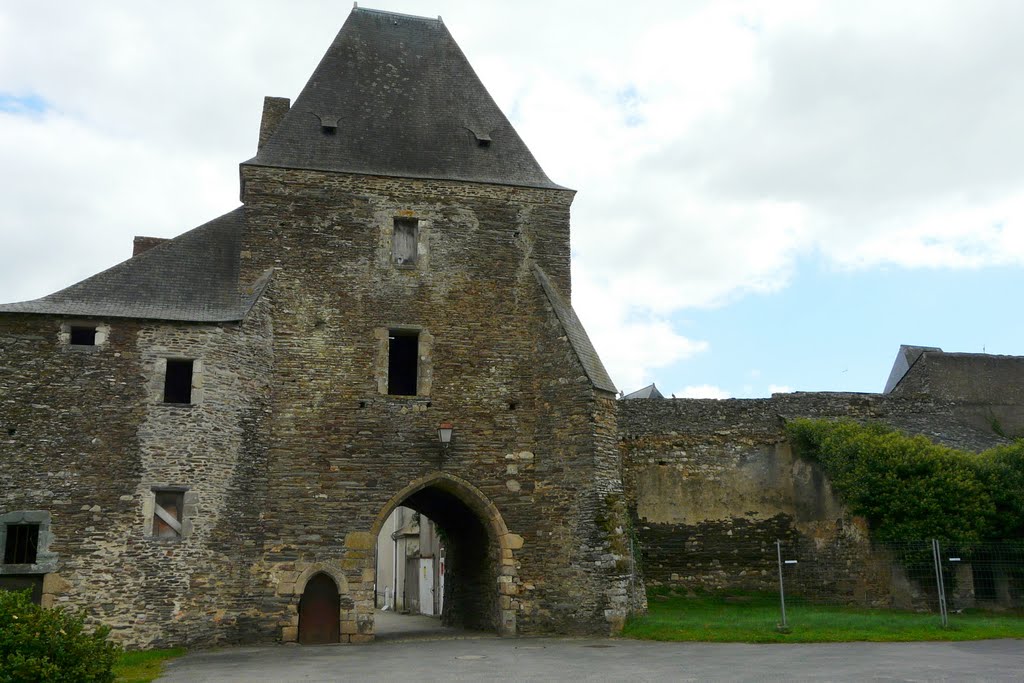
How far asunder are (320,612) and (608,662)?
6239 millimetres

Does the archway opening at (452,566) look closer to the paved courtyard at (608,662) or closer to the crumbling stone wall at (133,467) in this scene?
the paved courtyard at (608,662)

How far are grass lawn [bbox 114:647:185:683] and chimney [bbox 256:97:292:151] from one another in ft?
38.4

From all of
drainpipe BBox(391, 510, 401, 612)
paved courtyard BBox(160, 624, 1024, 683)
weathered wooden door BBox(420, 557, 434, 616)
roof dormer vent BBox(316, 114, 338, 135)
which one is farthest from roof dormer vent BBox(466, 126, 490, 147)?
drainpipe BBox(391, 510, 401, 612)

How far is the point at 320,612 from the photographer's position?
1582 centimetres

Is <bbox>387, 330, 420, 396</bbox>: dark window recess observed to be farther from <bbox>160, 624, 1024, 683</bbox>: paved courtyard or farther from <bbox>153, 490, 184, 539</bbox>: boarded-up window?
<bbox>160, 624, 1024, 683</bbox>: paved courtyard

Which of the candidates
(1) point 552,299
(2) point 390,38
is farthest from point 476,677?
(2) point 390,38

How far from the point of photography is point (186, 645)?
1438 centimetres

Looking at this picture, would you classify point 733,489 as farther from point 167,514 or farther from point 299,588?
point 167,514

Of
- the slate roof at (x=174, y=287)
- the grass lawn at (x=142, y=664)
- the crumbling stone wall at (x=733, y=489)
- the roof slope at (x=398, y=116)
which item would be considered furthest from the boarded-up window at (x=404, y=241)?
the grass lawn at (x=142, y=664)

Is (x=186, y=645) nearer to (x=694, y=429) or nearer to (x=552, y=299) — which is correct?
(x=552, y=299)

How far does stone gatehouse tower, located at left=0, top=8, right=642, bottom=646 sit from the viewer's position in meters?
14.5

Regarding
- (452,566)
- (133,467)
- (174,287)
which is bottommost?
(452,566)

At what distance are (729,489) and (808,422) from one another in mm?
2376

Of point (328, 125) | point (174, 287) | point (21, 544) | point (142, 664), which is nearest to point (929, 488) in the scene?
point (328, 125)
